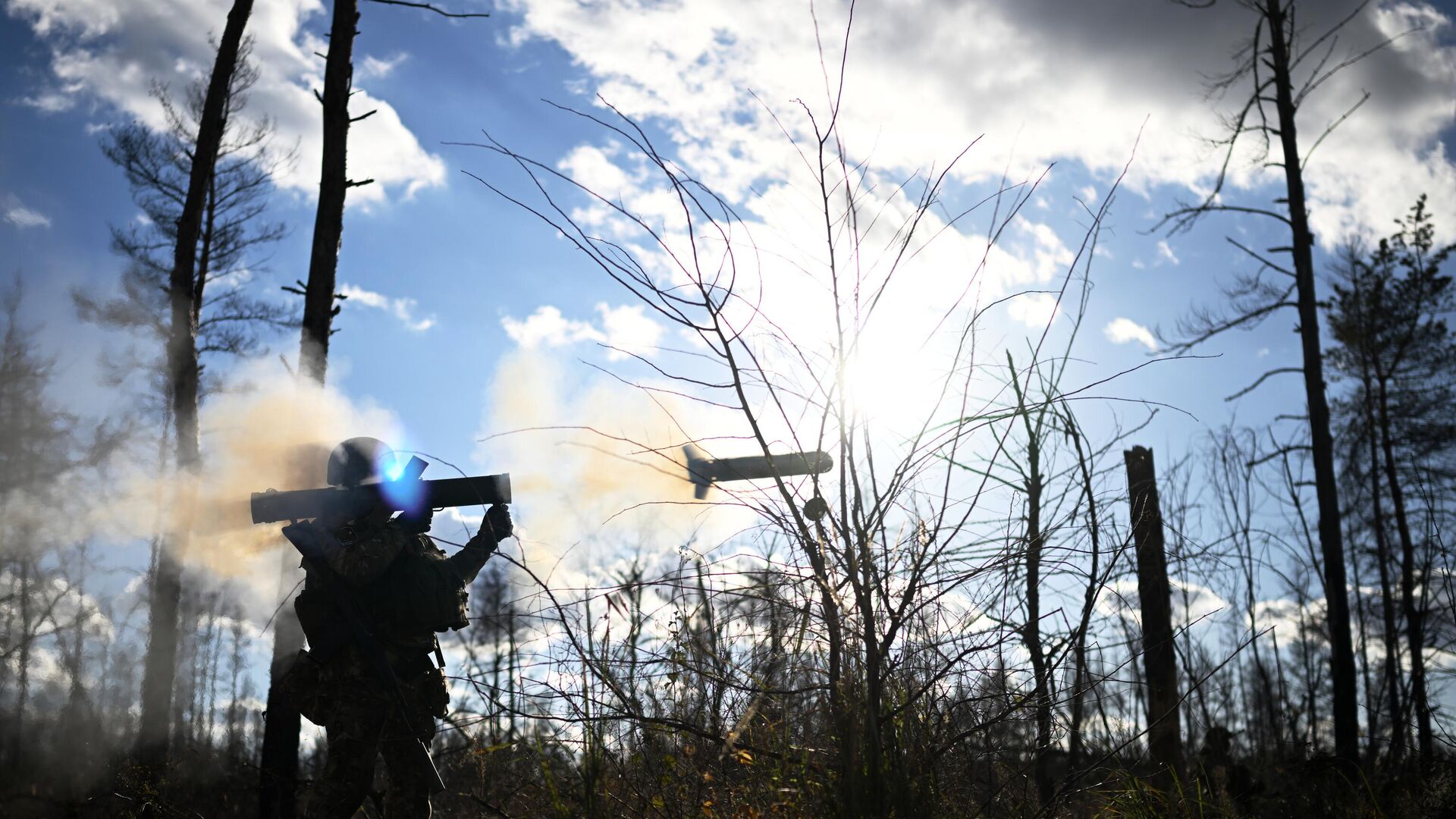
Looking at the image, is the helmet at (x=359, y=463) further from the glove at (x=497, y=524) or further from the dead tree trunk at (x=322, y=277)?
the dead tree trunk at (x=322, y=277)

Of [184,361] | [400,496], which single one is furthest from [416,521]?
[184,361]

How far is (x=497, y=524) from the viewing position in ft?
17.5

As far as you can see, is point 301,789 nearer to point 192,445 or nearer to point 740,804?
point 192,445

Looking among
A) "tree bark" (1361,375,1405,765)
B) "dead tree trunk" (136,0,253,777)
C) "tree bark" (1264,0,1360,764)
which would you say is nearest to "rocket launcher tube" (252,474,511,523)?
"dead tree trunk" (136,0,253,777)

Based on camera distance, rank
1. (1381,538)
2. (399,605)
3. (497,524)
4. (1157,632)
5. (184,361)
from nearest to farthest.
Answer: (399,605), (497,524), (1157,632), (184,361), (1381,538)

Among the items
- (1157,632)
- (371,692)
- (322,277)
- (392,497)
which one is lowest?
(371,692)

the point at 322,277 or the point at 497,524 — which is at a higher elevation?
the point at 322,277

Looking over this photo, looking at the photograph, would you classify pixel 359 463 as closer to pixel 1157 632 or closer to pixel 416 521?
pixel 416 521

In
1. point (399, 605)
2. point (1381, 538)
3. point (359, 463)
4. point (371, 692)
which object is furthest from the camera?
point (1381, 538)

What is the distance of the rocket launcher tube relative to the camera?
5.36 metres

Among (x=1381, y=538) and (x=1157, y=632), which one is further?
(x=1381, y=538)

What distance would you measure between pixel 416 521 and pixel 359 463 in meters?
0.51

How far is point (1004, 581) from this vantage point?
309 centimetres

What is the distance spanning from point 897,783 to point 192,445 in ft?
32.9
